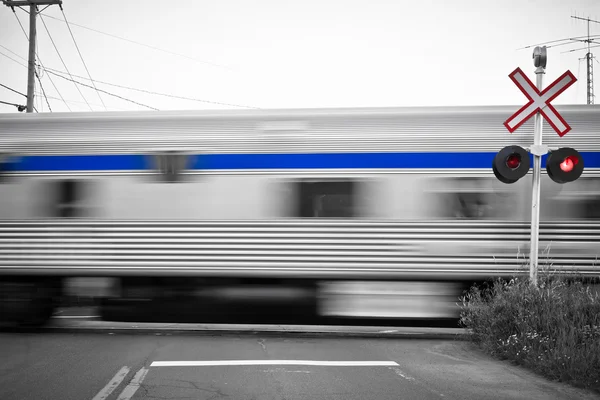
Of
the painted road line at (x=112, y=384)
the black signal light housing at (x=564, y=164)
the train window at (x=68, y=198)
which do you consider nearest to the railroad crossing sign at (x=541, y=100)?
the black signal light housing at (x=564, y=164)

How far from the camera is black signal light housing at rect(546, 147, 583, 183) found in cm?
801

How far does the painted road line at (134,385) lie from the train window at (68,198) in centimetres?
345

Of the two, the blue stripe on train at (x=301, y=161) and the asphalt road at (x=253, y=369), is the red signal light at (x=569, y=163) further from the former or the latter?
the asphalt road at (x=253, y=369)

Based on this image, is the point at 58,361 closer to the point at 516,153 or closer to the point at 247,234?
the point at 247,234

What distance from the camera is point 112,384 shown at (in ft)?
20.9

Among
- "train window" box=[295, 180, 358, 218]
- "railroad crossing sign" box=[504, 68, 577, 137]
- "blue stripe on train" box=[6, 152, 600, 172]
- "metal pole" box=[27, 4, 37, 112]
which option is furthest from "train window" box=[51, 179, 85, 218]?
"metal pole" box=[27, 4, 37, 112]

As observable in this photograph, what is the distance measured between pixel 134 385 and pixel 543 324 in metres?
4.84

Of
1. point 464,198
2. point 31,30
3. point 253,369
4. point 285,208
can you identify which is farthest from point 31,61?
point 253,369

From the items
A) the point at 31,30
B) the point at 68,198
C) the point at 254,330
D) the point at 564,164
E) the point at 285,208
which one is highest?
the point at 31,30

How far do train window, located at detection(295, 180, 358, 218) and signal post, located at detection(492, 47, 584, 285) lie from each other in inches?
83.8

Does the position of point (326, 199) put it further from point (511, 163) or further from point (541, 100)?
point (541, 100)

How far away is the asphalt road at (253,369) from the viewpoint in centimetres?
609

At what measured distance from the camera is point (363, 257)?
9.07 m

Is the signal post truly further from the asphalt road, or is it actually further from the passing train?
the asphalt road
